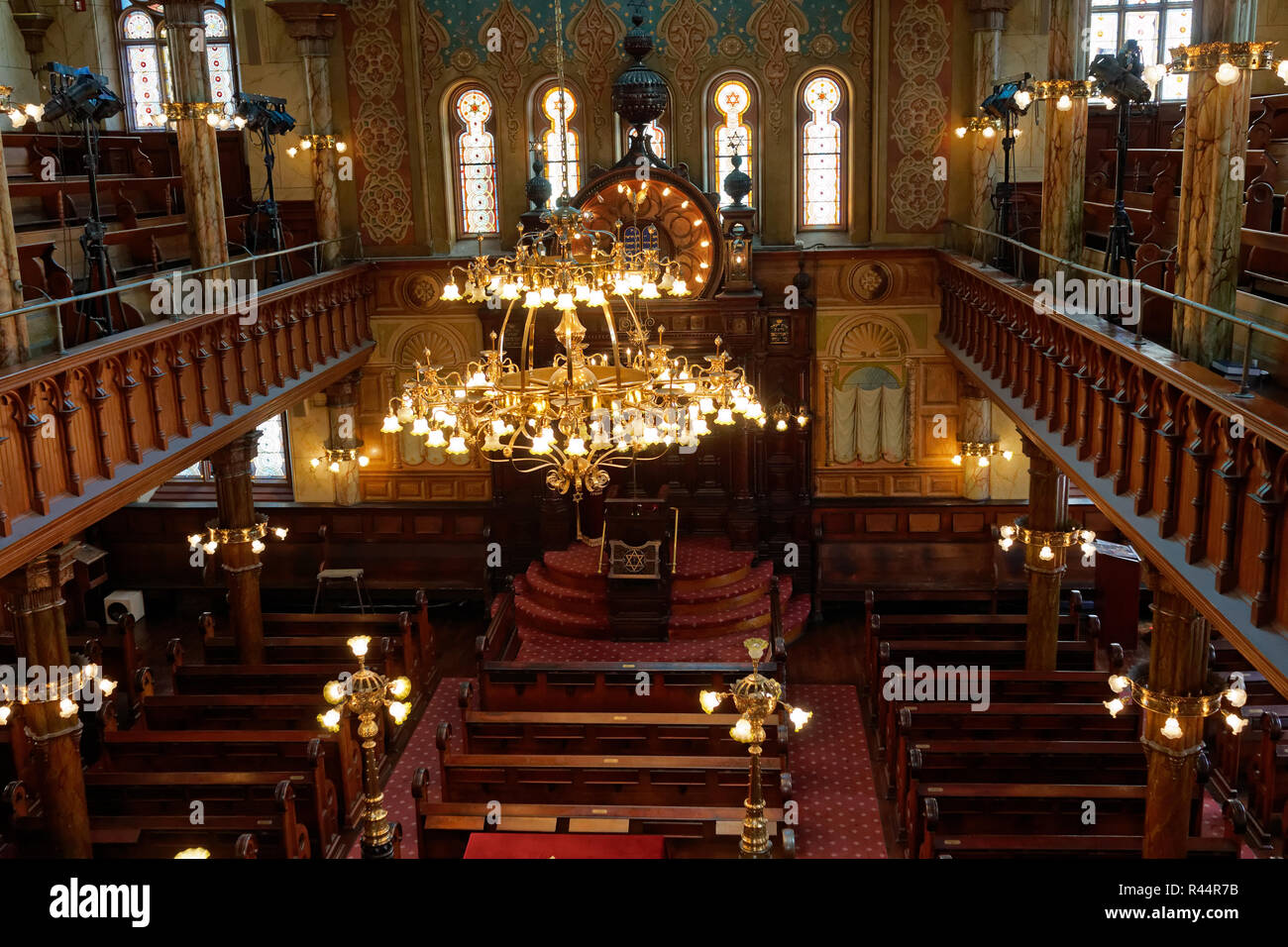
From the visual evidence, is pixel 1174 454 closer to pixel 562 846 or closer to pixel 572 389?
pixel 572 389

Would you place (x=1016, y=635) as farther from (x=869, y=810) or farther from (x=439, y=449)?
(x=439, y=449)

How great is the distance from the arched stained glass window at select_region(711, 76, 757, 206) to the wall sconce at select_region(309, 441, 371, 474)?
25.1ft

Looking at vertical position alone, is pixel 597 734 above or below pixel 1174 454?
below

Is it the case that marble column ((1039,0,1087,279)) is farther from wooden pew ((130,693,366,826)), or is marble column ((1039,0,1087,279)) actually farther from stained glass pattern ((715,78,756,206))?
wooden pew ((130,693,366,826))

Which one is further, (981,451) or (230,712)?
(981,451)

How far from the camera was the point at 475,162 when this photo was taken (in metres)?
20.3

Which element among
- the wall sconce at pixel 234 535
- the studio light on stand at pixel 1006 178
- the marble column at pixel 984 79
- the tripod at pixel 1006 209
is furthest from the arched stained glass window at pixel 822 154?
the wall sconce at pixel 234 535

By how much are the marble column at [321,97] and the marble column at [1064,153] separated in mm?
11506

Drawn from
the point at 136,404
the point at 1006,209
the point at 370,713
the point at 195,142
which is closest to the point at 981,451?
the point at 1006,209

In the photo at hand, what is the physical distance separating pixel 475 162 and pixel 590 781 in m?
11.5

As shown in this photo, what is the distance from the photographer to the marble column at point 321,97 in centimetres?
1892

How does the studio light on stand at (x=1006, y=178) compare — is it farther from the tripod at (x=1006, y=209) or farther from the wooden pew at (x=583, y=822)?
the wooden pew at (x=583, y=822)

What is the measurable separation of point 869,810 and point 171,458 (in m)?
8.72
